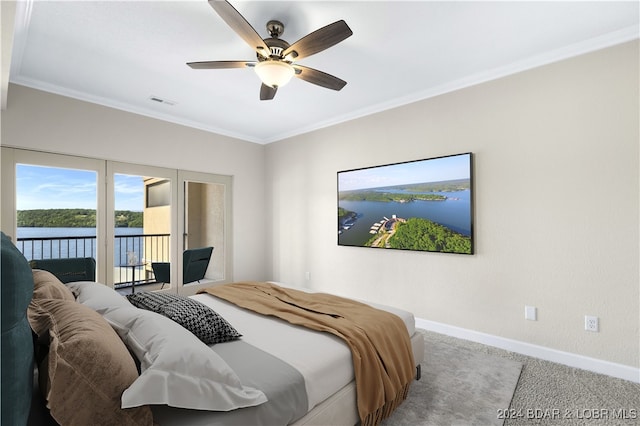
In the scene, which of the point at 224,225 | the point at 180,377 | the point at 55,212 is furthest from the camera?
the point at 224,225

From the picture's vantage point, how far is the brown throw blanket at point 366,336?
71.9 inches

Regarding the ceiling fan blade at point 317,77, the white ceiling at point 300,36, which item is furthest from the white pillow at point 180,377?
the white ceiling at point 300,36

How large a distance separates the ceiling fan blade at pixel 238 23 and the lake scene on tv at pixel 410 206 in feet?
7.10

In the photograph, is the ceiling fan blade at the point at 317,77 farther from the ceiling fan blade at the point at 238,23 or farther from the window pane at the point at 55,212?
the window pane at the point at 55,212

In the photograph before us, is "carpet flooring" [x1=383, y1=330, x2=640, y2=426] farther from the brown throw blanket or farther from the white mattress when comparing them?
the white mattress

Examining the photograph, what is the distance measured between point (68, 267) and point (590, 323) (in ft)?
15.9

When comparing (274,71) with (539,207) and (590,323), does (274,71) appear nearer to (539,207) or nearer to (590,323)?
(539,207)

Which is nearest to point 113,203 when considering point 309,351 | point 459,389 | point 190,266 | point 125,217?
point 125,217

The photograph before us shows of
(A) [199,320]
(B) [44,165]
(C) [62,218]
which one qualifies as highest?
(B) [44,165]

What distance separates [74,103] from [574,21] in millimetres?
4848

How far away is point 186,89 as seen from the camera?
356 cm

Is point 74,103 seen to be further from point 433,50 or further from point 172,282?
point 433,50

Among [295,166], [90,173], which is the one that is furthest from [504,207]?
[90,173]

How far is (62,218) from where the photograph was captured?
362 cm
